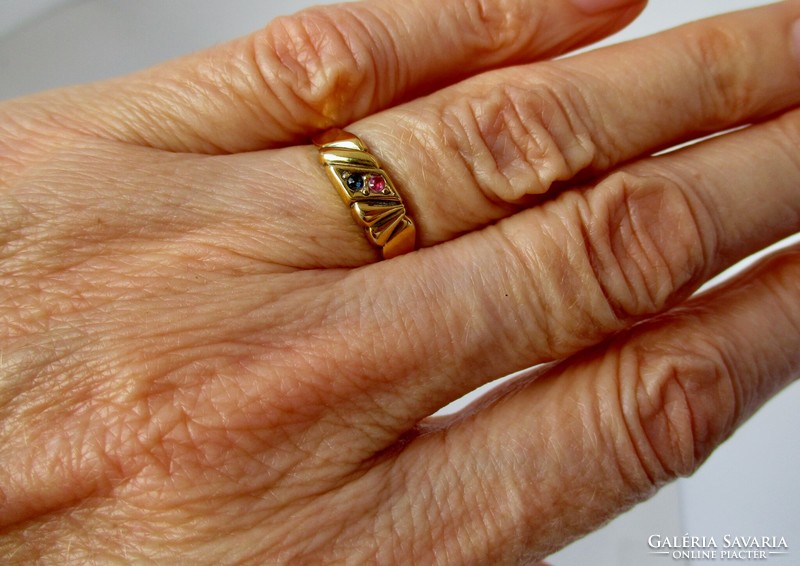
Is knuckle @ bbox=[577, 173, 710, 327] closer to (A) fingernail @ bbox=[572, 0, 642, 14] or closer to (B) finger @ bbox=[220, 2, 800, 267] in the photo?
(B) finger @ bbox=[220, 2, 800, 267]

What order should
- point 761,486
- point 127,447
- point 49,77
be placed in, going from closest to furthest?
point 127,447, point 761,486, point 49,77

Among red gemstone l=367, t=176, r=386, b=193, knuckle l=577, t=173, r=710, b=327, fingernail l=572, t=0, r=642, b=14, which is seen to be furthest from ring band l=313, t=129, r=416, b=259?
fingernail l=572, t=0, r=642, b=14

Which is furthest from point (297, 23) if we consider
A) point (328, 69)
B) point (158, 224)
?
point (158, 224)

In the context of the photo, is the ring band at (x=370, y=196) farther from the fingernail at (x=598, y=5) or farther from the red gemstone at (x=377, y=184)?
the fingernail at (x=598, y=5)

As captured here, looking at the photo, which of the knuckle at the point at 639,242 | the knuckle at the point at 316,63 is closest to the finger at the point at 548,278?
the knuckle at the point at 639,242

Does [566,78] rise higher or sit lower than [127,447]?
higher

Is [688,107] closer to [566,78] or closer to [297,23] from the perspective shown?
[566,78]
